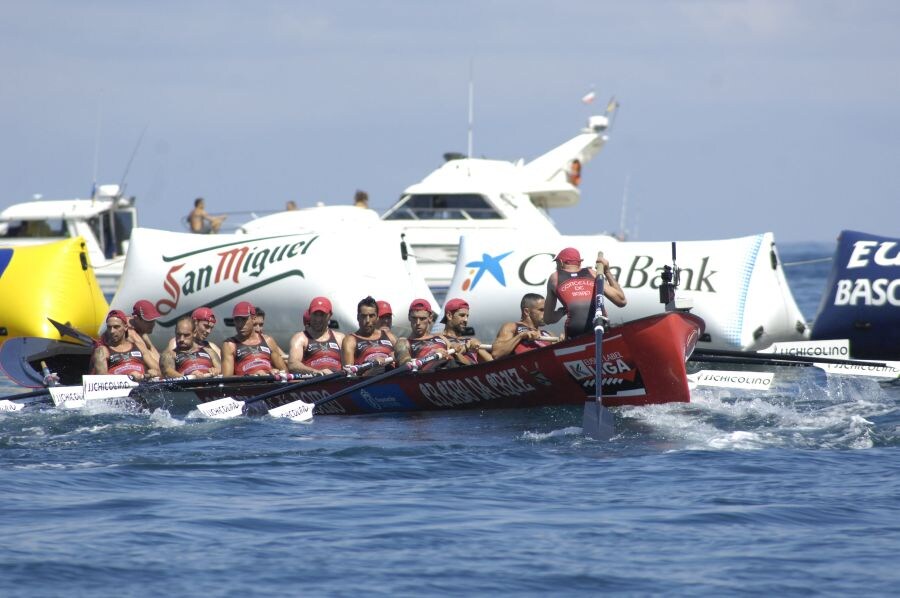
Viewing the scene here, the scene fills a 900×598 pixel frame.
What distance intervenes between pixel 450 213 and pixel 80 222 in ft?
24.7

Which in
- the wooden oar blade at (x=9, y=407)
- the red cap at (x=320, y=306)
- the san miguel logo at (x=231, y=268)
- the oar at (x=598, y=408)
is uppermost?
the san miguel logo at (x=231, y=268)

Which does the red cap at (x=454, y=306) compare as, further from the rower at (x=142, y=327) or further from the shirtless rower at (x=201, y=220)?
the shirtless rower at (x=201, y=220)

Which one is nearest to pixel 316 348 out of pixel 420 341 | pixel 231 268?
pixel 420 341

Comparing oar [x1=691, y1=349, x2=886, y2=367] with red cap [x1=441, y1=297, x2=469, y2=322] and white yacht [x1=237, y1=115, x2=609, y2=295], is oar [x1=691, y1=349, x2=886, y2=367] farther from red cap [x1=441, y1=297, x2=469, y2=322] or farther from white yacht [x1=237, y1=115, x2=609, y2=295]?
white yacht [x1=237, y1=115, x2=609, y2=295]

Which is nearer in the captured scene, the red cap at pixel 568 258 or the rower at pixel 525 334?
the red cap at pixel 568 258

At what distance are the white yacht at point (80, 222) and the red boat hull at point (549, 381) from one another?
545 inches

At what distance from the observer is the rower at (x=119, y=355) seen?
47.7 ft

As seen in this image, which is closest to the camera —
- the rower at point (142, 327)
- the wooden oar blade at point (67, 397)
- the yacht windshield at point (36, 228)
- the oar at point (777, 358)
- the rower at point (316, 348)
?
the oar at point (777, 358)

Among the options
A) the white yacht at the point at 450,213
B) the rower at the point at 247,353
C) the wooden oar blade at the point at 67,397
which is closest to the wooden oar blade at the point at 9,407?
the wooden oar blade at the point at 67,397

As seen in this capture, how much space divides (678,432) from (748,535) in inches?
131

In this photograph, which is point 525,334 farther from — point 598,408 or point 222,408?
point 222,408

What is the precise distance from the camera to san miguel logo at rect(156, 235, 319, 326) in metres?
16.9

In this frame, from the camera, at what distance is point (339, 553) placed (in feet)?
26.1

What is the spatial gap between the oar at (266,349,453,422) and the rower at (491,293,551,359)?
1.68 ft
